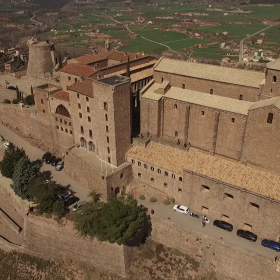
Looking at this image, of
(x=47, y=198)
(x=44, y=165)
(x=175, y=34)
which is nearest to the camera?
(x=47, y=198)

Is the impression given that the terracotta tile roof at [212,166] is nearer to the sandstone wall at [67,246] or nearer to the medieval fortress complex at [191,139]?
the medieval fortress complex at [191,139]

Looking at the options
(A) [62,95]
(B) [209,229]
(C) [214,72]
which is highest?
(C) [214,72]

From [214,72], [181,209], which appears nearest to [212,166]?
[181,209]

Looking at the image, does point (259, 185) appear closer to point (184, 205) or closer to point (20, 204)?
point (184, 205)

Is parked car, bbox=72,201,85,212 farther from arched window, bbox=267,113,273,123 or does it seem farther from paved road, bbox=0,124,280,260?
arched window, bbox=267,113,273,123

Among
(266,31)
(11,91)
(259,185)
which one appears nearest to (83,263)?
(259,185)

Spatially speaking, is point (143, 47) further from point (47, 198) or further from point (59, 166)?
point (47, 198)
